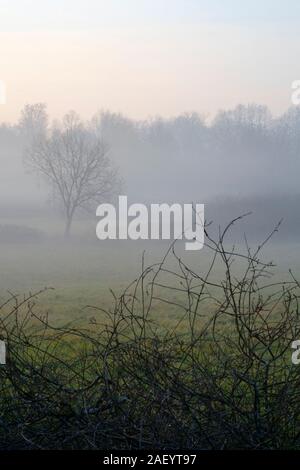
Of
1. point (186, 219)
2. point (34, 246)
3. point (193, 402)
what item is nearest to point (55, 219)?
point (34, 246)

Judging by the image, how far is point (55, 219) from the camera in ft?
25.1

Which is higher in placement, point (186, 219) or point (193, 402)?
point (186, 219)

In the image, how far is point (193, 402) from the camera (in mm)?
4414

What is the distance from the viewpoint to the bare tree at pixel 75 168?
7.59 meters

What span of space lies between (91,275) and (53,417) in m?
2.92

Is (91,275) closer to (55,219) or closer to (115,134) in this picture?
(55,219)

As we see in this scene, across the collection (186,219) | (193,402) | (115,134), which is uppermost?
(115,134)

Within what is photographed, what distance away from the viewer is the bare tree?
759cm

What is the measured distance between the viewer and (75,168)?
25.1ft
